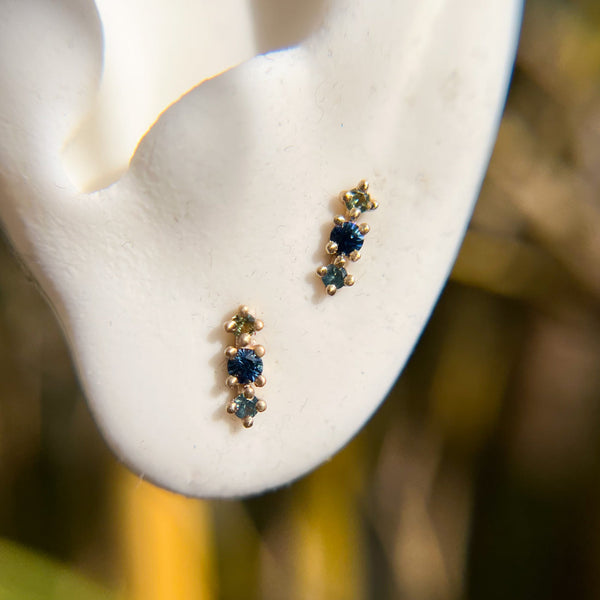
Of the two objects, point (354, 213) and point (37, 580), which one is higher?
point (354, 213)

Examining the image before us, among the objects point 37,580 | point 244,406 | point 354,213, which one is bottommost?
point 37,580

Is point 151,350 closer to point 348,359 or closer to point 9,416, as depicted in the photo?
point 348,359

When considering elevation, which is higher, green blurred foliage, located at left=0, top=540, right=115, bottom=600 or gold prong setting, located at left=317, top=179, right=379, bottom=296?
gold prong setting, located at left=317, top=179, right=379, bottom=296

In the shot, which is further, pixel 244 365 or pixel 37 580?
pixel 37 580

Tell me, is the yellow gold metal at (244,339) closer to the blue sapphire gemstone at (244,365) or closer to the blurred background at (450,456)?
the blue sapphire gemstone at (244,365)

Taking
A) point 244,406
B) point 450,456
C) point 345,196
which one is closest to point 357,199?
point 345,196

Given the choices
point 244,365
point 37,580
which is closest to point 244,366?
point 244,365

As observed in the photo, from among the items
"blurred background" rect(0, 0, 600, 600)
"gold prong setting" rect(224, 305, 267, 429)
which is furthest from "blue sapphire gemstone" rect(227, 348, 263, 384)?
"blurred background" rect(0, 0, 600, 600)

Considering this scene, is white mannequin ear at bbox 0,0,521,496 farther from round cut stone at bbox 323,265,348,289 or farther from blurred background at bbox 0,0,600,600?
blurred background at bbox 0,0,600,600

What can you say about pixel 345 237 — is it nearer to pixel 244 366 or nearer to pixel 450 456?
pixel 244 366
